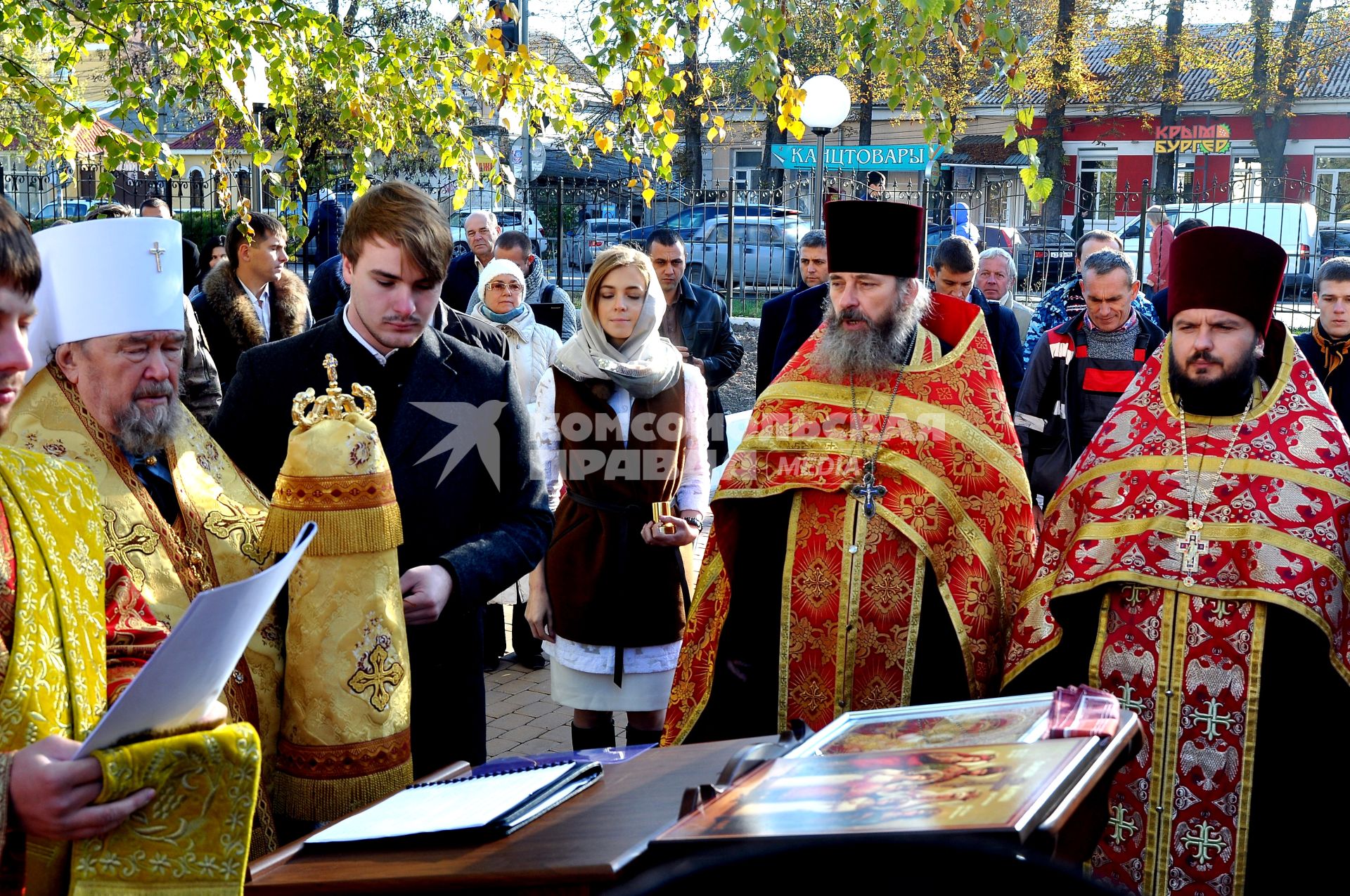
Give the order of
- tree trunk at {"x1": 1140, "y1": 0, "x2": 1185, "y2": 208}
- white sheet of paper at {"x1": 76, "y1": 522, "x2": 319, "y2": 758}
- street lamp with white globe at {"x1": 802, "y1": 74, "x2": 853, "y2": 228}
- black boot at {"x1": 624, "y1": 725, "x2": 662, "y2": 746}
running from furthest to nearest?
tree trunk at {"x1": 1140, "y1": 0, "x2": 1185, "y2": 208} < street lamp with white globe at {"x1": 802, "y1": 74, "x2": 853, "y2": 228} < black boot at {"x1": 624, "y1": 725, "x2": 662, "y2": 746} < white sheet of paper at {"x1": 76, "y1": 522, "x2": 319, "y2": 758}

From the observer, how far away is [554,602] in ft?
14.4

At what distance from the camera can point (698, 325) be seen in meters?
7.27

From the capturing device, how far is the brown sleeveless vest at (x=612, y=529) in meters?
4.29

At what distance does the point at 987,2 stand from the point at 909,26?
0.24 metres

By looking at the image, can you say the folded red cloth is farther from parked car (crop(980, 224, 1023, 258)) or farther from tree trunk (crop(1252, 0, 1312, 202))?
tree trunk (crop(1252, 0, 1312, 202))

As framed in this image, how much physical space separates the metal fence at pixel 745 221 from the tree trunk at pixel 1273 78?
9.25m

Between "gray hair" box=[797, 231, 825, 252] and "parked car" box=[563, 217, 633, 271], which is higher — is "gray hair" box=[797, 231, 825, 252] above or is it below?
above

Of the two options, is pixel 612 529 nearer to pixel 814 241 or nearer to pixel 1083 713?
pixel 1083 713

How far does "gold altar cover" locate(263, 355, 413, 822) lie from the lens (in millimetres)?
2170

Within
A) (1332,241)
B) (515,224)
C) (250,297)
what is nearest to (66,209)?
(515,224)

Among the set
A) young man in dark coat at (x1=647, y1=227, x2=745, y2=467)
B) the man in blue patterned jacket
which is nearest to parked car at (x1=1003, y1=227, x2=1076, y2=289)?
the man in blue patterned jacket

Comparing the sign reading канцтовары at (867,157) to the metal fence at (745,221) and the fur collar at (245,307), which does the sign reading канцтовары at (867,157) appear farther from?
the fur collar at (245,307)

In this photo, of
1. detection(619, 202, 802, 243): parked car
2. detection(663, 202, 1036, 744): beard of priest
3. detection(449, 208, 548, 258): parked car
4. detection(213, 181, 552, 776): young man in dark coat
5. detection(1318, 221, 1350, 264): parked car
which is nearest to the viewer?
detection(213, 181, 552, 776): young man in dark coat

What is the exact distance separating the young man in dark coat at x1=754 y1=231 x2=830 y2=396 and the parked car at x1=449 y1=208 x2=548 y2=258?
3.15 metres
